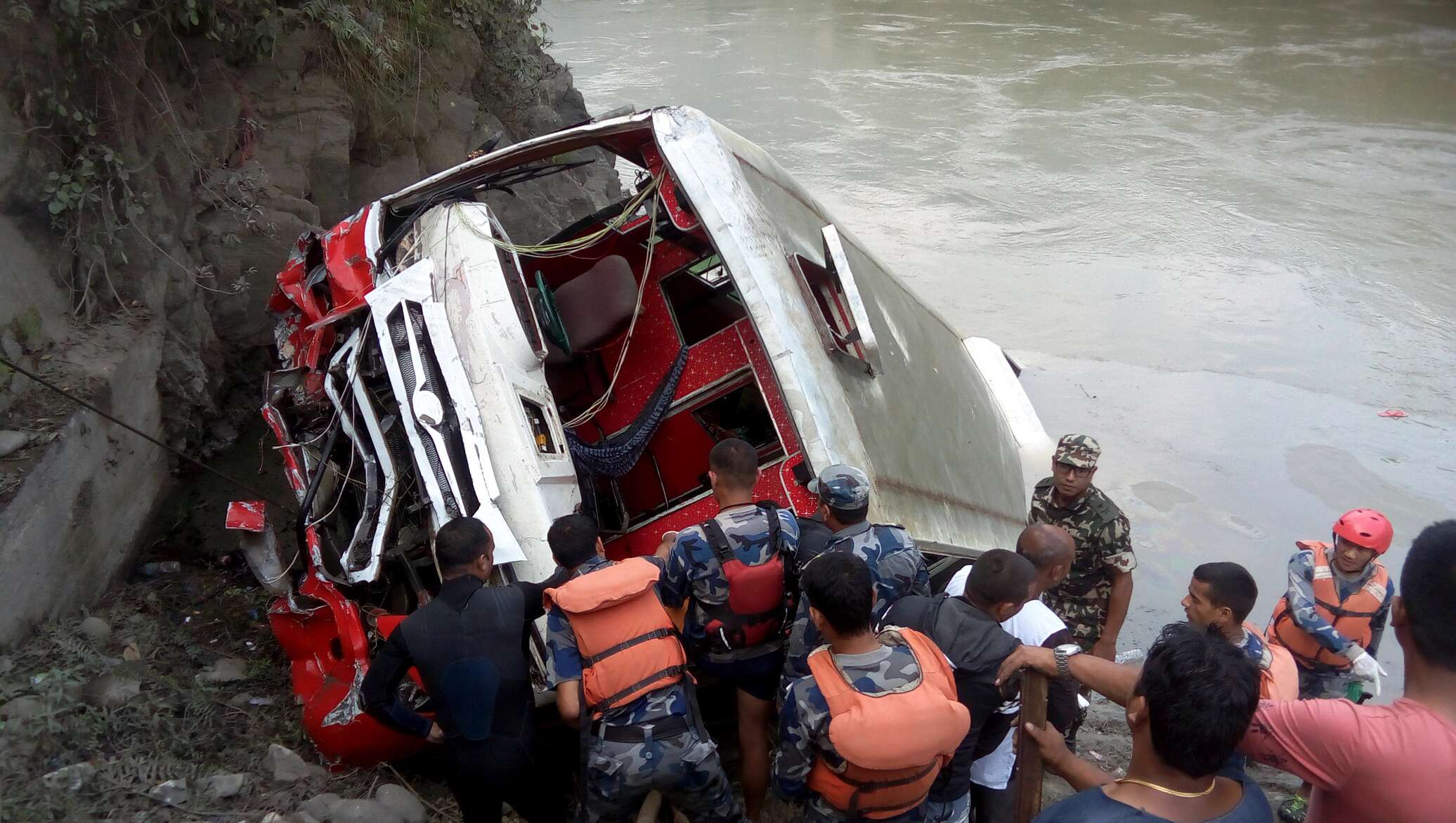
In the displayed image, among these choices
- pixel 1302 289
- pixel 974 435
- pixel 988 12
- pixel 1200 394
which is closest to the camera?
pixel 974 435

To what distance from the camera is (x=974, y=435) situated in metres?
4.93

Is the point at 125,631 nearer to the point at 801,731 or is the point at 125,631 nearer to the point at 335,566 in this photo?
the point at 335,566

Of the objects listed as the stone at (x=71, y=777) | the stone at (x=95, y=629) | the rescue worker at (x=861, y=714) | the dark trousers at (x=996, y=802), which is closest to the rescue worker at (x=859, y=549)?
the rescue worker at (x=861, y=714)

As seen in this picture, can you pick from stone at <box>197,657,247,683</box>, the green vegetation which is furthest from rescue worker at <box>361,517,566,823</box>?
the green vegetation

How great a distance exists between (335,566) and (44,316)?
164 centimetres

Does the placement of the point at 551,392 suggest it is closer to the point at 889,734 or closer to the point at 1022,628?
the point at 1022,628

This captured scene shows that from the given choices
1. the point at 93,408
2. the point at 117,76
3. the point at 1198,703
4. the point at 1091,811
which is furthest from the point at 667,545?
the point at 117,76

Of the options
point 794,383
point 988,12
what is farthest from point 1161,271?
point 988,12

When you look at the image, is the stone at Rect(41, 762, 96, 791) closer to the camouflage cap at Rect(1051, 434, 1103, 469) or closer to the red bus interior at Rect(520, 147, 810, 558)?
the red bus interior at Rect(520, 147, 810, 558)

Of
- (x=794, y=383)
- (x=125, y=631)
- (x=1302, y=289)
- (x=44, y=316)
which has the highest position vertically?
(x=44, y=316)

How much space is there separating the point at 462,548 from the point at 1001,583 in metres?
1.46

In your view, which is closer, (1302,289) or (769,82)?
(1302,289)

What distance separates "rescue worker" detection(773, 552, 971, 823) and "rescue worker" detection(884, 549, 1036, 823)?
7.1 inches

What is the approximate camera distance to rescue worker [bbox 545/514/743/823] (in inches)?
97.3
